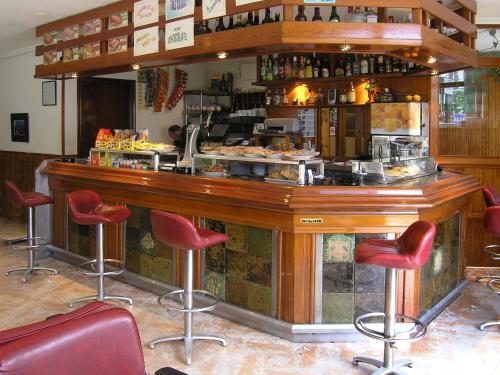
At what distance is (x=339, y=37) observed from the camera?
12.4 feet

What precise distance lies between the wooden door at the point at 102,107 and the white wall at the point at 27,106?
0.33 m

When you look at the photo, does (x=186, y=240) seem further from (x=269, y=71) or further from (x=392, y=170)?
(x=269, y=71)

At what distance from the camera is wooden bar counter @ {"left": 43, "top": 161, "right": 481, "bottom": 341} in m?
3.72

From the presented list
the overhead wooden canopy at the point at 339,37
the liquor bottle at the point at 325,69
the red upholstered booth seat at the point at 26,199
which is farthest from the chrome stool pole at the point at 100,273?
the liquor bottle at the point at 325,69

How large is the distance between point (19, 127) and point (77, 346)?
7772 millimetres

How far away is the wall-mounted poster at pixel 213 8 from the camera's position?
166 inches

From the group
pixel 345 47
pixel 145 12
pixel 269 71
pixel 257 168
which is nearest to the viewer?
pixel 345 47

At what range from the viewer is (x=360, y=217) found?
375cm

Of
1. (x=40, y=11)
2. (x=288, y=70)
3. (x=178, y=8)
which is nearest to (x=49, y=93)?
(x=40, y=11)

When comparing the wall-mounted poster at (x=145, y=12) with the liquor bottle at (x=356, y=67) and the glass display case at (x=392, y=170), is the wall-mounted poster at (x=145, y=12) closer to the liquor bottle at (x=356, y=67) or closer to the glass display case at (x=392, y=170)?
the glass display case at (x=392, y=170)

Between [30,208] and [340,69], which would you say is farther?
[340,69]

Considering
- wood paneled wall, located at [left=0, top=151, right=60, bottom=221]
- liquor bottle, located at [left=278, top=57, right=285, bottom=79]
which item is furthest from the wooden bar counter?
wood paneled wall, located at [left=0, top=151, right=60, bottom=221]

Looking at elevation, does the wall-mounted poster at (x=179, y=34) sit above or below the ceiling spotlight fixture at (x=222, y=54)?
above

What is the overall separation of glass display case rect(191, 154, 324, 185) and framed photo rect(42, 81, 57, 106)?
396 centimetres
